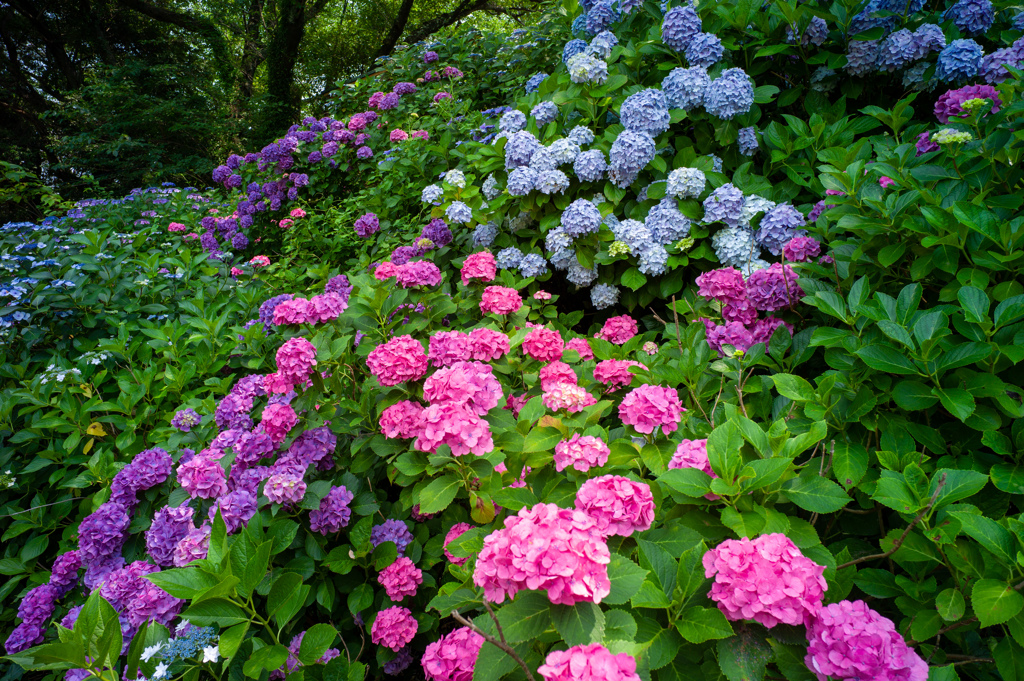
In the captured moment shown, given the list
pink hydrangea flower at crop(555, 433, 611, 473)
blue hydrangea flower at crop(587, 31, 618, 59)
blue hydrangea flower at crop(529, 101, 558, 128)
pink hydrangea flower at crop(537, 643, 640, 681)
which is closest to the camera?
pink hydrangea flower at crop(537, 643, 640, 681)

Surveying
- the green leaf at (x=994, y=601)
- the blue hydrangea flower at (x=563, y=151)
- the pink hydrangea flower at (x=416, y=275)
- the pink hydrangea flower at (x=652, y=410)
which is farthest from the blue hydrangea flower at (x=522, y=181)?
the green leaf at (x=994, y=601)

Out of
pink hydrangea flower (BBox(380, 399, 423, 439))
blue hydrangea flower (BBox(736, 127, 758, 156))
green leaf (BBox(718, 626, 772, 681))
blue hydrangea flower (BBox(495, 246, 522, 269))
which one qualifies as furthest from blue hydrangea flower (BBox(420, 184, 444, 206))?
green leaf (BBox(718, 626, 772, 681))

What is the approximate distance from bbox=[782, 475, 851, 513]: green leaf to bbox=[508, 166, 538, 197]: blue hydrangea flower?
217 centimetres

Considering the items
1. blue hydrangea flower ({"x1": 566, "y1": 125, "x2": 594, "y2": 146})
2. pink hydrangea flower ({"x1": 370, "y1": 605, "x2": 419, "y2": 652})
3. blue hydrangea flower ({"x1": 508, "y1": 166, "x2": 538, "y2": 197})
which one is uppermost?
blue hydrangea flower ({"x1": 566, "y1": 125, "x2": 594, "y2": 146})

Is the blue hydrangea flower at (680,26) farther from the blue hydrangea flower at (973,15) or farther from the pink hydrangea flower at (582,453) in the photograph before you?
the pink hydrangea flower at (582,453)

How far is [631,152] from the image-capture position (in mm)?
2801

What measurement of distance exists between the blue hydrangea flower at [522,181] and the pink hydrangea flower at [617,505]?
2.13m

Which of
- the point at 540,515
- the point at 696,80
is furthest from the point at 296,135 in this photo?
the point at 540,515

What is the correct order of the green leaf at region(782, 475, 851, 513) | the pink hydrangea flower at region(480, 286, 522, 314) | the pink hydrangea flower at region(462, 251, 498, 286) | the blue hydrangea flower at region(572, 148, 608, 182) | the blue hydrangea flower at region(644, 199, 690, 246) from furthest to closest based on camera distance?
the blue hydrangea flower at region(572, 148, 608, 182)
the blue hydrangea flower at region(644, 199, 690, 246)
the pink hydrangea flower at region(462, 251, 498, 286)
the pink hydrangea flower at region(480, 286, 522, 314)
the green leaf at region(782, 475, 851, 513)

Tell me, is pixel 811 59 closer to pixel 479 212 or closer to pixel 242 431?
pixel 479 212

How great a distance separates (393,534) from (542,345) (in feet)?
2.93

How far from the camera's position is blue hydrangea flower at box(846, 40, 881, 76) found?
2736mm

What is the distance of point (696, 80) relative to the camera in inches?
112

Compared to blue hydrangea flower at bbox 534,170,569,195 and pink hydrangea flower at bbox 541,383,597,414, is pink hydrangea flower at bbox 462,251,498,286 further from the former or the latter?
pink hydrangea flower at bbox 541,383,597,414
